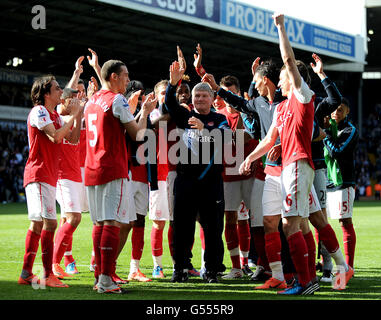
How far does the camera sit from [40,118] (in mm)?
6332

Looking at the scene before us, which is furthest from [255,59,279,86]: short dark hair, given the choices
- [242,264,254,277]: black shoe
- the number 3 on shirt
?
[242,264,254,277]: black shoe

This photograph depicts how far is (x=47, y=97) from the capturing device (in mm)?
6621

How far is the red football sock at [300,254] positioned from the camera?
5645 millimetres

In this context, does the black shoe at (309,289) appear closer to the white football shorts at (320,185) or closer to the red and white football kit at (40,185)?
the white football shorts at (320,185)

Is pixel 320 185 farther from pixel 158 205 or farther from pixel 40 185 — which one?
pixel 40 185

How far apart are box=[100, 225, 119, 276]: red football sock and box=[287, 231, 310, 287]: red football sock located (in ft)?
5.49

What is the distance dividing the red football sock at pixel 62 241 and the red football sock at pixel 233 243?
193 centimetres

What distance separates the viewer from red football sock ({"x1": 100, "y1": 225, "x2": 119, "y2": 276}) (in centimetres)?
574

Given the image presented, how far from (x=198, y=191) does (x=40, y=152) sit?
1.76 metres

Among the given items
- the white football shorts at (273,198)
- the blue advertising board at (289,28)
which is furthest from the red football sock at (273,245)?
the blue advertising board at (289,28)

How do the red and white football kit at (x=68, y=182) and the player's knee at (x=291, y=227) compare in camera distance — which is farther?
the red and white football kit at (x=68, y=182)

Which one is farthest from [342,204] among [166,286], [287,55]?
[287,55]

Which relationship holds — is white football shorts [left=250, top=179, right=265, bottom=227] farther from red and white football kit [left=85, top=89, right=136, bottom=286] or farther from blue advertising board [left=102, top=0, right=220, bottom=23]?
blue advertising board [left=102, top=0, right=220, bottom=23]
